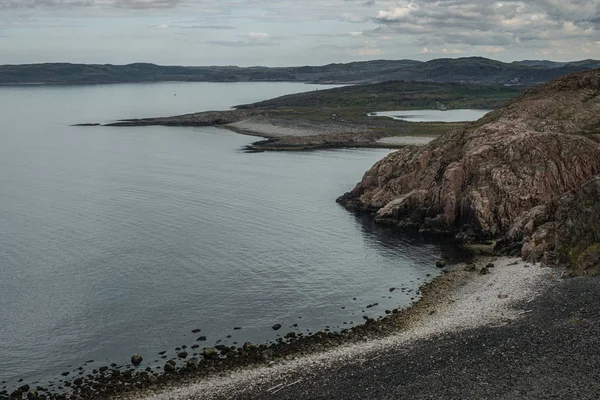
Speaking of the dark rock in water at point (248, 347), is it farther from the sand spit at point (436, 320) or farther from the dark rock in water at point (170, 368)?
the dark rock in water at point (170, 368)

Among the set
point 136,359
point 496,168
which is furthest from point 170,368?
point 496,168

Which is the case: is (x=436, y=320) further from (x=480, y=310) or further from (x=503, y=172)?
(x=503, y=172)

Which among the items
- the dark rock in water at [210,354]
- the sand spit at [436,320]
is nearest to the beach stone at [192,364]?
the dark rock in water at [210,354]

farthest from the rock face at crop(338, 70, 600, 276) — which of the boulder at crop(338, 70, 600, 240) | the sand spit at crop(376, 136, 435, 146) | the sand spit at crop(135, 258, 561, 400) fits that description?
the sand spit at crop(376, 136, 435, 146)

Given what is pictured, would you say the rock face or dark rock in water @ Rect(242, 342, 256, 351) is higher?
the rock face

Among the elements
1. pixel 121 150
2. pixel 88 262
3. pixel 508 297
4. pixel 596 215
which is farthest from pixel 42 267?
pixel 121 150

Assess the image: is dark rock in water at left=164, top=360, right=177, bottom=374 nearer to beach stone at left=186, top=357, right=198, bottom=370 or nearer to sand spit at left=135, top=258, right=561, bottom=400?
beach stone at left=186, top=357, right=198, bottom=370

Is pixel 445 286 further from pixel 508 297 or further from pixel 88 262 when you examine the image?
pixel 88 262
